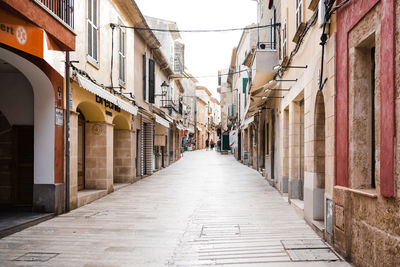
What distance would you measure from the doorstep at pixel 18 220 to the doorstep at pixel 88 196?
4.87ft

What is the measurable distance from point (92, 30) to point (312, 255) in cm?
822

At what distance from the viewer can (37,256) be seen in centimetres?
502

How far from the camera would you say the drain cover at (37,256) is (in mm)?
4898

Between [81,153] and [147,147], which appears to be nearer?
[81,153]

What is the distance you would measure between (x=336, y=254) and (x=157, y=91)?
55.1ft

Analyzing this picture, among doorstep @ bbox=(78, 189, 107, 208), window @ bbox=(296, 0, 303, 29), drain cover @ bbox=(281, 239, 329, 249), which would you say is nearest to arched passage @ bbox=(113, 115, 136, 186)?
doorstep @ bbox=(78, 189, 107, 208)

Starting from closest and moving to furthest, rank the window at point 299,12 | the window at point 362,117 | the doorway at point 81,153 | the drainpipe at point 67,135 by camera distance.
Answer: the window at point 362,117 < the window at point 299,12 < the drainpipe at point 67,135 < the doorway at point 81,153

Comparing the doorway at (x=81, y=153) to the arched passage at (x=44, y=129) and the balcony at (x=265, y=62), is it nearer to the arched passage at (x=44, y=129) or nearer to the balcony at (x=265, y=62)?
the arched passage at (x=44, y=129)

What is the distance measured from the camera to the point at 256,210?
27.5 feet

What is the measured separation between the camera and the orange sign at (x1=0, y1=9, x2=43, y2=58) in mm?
5035

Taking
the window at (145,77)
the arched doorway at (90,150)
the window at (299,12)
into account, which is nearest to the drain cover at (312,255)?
the window at (299,12)

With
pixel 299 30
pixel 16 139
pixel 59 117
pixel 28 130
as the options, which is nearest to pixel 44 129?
pixel 59 117

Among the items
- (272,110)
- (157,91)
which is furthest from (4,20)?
(157,91)

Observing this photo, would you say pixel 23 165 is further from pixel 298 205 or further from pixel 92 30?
pixel 298 205
